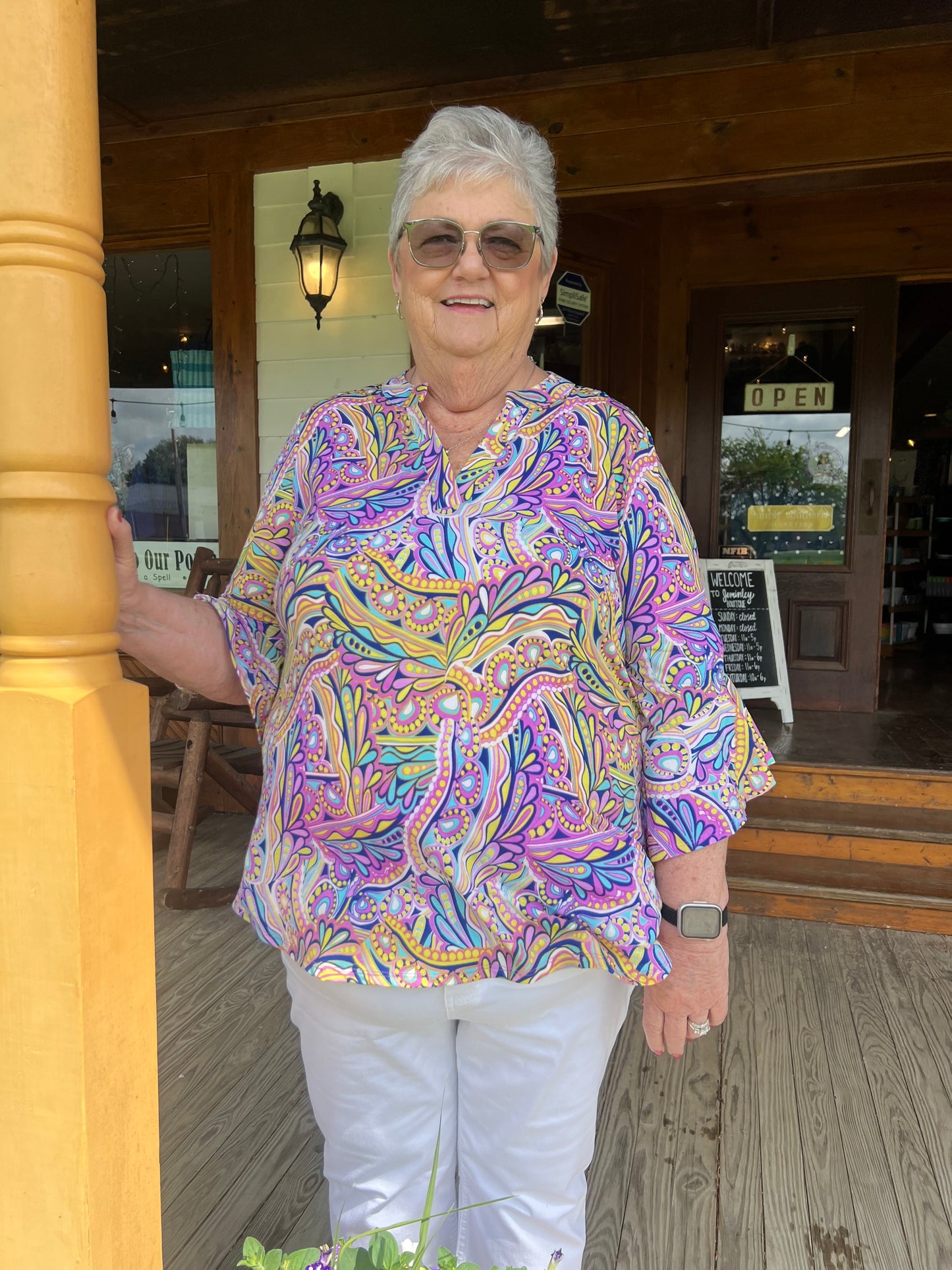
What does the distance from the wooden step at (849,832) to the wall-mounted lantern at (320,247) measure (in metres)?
2.69

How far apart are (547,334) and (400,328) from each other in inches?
46.9

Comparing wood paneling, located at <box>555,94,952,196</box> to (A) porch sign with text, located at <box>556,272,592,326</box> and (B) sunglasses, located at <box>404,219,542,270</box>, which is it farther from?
(B) sunglasses, located at <box>404,219,542,270</box>

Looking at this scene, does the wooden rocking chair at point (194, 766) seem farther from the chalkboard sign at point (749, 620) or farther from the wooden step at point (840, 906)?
the chalkboard sign at point (749, 620)

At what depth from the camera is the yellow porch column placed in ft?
2.08

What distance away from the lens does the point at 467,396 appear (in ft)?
3.59

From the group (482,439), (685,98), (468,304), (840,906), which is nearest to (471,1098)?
(482,439)

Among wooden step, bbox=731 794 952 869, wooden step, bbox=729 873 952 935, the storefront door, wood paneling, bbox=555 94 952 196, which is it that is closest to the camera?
wooden step, bbox=729 873 952 935

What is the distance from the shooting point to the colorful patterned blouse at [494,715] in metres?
0.95

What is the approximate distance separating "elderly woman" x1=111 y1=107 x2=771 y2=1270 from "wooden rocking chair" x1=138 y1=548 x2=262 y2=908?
1855mm

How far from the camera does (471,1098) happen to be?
3.51 feet

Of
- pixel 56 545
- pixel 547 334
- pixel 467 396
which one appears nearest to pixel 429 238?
pixel 467 396

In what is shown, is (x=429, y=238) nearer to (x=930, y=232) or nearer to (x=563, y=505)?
(x=563, y=505)

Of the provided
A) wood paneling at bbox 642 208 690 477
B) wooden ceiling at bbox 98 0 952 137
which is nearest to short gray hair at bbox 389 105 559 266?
wooden ceiling at bbox 98 0 952 137

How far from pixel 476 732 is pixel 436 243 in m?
0.58
